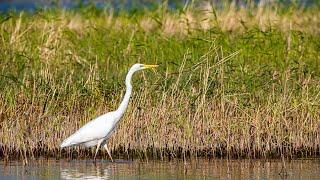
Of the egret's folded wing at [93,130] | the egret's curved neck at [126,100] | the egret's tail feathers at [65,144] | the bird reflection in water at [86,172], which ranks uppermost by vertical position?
the egret's curved neck at [126,100]

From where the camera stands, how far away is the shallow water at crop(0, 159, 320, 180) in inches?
329

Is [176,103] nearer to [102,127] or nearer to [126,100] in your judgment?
[126,100]

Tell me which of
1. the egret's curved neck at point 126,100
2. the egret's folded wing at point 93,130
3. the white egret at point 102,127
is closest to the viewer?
the egret's folded wing at point 93,130

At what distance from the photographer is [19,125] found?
9.48 metres

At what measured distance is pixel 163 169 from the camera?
8758mm

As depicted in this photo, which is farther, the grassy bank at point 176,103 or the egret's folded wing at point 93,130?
the grassy bank at point 176,103

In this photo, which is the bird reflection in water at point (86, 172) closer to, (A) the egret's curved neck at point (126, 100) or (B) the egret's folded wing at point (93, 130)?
(B) the egret's folded wing at point (93, 130)

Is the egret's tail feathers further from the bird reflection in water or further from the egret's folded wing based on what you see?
the bird reflection in water

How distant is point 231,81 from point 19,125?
92.1 inches

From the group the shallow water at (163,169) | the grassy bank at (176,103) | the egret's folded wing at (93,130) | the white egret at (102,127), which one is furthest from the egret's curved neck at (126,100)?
the shallow water at (163,169)

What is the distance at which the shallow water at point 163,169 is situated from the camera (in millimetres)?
8352

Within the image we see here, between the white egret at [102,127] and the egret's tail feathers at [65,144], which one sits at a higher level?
the white egret at [102,127]

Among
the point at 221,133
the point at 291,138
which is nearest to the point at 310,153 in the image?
the point at 291,138

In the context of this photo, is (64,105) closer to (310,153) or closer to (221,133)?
(221,133)
